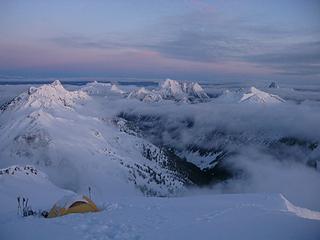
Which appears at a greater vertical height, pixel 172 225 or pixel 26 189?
pixel 172 225

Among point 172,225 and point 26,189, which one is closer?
point 172,225

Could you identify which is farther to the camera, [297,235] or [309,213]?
[309,213]

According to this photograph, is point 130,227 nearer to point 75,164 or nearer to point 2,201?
point 2,201

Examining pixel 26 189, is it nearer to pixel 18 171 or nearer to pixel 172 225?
pixel 18 171

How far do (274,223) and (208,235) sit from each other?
3.86m

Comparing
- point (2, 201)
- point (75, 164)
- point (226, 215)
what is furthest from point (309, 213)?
point (75, 164)

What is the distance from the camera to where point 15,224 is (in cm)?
2469

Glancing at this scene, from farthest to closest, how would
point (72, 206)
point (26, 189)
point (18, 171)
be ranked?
point (18, 171) → point (26, 189) → point (72, 206)

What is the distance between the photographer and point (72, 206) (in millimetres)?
32781

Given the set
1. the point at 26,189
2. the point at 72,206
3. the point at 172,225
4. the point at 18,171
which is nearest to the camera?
the point at 172,225

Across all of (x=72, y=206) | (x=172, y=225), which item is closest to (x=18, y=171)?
(x=72, y=206)

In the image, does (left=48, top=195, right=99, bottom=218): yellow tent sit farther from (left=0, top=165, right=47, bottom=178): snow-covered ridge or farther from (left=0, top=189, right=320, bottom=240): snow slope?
(left=0, top=165, right=47, bottom=178): snow-covered ridge

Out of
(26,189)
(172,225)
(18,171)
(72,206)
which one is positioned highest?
(172,225)

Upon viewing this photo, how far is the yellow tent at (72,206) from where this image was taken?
31.2m
